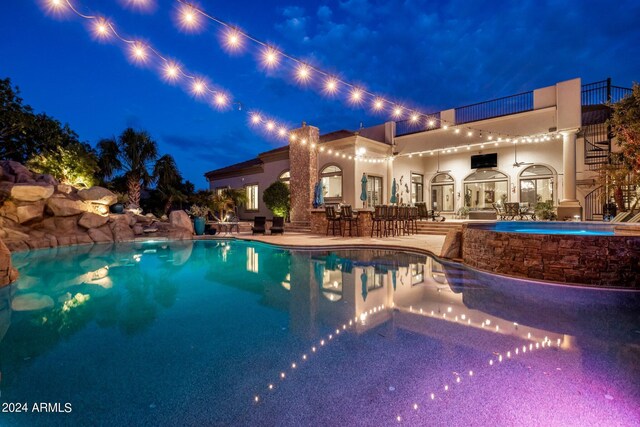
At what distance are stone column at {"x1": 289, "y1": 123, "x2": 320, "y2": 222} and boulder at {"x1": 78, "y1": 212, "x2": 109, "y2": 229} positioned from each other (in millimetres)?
7653

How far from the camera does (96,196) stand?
1130 centimetres

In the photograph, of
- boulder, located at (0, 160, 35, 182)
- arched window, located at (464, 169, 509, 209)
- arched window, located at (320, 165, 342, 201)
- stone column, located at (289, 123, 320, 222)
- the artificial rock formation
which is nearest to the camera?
the artificial rock formation

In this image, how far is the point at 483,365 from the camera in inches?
89.7

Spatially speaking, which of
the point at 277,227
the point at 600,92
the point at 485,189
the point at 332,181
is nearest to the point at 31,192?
the point at 277,227

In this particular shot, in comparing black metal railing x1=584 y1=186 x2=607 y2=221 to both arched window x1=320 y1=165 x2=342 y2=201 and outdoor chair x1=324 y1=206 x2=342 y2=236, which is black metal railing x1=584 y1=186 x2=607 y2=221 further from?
arched window x1=320 y1=165 x2=342 y2=201

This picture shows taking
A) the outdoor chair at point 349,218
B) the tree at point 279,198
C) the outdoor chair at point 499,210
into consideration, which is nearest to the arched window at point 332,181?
the tree at point 279,198

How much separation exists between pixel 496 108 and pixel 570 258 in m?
10.9

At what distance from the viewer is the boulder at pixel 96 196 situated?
11.1 m

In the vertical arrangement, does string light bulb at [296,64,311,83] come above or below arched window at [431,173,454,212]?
above

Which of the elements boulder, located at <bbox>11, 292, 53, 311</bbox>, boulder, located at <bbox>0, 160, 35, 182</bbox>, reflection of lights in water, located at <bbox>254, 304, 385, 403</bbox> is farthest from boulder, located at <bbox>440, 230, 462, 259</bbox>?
boulder, located at <bbox>0, 160, 35, 182</bbox>

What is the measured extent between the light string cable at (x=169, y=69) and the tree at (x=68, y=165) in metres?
7.93

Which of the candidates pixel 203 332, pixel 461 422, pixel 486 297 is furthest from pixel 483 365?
pixel 203 332

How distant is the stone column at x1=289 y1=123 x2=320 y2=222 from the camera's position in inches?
556

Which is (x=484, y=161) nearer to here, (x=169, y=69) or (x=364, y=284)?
(x=364, y=284)
